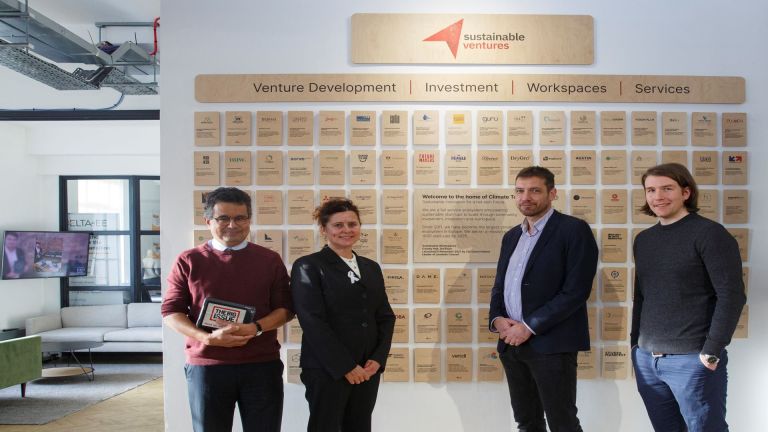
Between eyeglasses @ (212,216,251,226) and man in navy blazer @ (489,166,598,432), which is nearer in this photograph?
eyeglasses @ (212,216,251,226)

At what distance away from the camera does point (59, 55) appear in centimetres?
540

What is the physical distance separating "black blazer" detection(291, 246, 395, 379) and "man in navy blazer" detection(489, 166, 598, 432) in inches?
26.2

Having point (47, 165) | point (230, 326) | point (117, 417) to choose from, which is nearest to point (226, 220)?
point (230, 326)

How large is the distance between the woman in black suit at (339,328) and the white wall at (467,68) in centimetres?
94

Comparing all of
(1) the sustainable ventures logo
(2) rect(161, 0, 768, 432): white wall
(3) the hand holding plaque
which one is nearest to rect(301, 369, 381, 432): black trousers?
(3) the hand holding plaque

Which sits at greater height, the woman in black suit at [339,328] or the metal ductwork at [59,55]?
the metal ductwork at [59,55]

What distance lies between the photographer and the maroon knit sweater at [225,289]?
2361mm

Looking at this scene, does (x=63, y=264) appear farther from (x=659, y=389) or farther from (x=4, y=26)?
(x=659, y=389)

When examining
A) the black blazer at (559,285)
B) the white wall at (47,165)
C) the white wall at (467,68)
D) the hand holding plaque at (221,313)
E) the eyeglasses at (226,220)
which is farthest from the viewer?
the white wall at (47,165)

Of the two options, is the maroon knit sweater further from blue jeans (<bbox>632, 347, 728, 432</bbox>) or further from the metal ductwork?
the metal ductwork

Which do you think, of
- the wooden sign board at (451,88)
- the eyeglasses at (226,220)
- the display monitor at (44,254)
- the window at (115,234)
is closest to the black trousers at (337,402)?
the eyeglasses at (226,220)

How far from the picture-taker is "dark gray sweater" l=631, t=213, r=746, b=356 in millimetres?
2371

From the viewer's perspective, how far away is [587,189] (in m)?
3.35

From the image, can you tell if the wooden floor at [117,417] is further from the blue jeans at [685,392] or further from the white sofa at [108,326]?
the blue jeans at [685,392]
